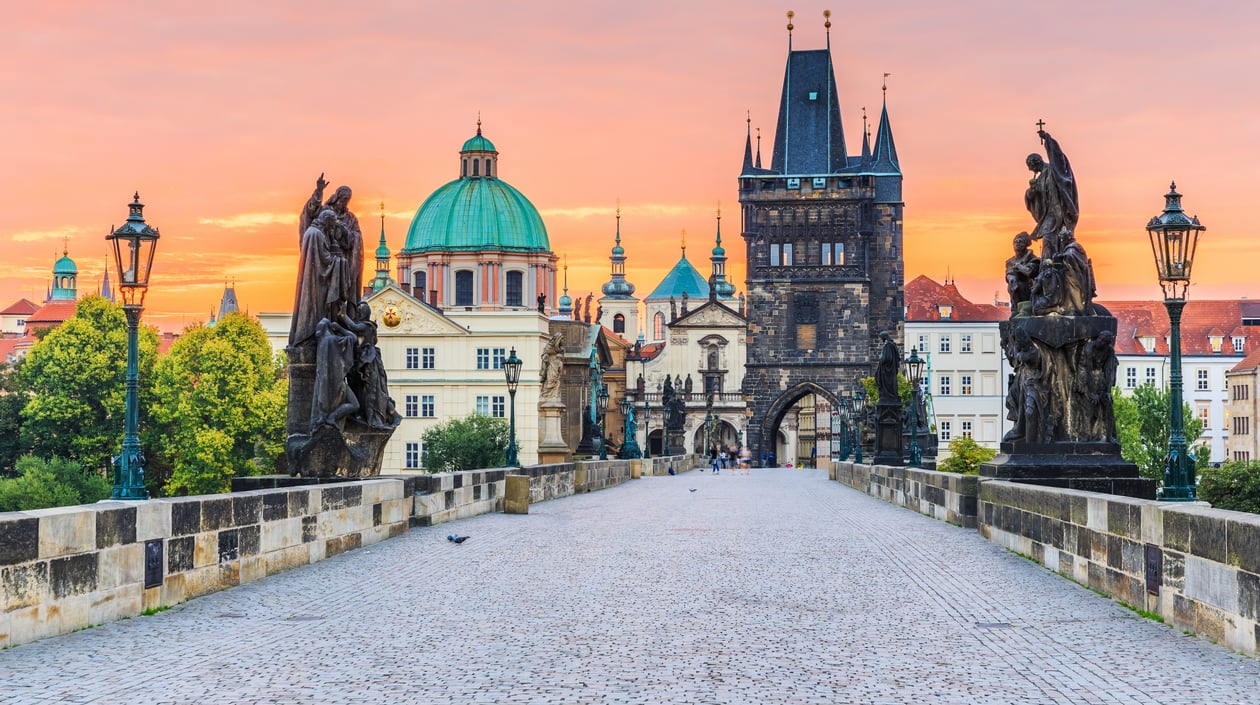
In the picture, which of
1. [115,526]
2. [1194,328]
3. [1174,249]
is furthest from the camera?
[1194,328]

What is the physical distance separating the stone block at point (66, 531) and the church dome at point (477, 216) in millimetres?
100989

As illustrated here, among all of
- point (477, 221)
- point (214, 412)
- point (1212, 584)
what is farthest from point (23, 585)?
point (477, 221)

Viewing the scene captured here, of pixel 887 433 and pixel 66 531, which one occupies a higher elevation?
pixel 887 433

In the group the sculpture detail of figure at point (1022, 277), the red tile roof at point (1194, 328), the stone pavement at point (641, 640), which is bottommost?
the stone pavement at point (641, 640)

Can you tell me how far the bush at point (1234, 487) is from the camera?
5616 cm

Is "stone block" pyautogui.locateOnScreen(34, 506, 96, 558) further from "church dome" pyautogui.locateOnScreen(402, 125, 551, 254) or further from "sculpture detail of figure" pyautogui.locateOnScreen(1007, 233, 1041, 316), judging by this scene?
"church dome" pyautogui.locateOnScreen(402, 125, 551, 254)

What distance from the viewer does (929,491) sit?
24.5 metres

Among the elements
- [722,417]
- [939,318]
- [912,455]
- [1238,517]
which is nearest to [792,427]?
[722,417]

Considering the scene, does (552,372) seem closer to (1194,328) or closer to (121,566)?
(121,566)

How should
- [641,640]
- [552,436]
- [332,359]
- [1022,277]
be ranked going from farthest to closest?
[552,436]
[332,359]
[1022,277]
[641,640]

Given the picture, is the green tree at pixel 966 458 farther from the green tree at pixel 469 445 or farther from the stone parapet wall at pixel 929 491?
the green tree at pixel 469 445

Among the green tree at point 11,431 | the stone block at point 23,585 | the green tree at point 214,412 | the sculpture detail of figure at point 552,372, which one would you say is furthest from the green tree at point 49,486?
the stone block at point 23,585

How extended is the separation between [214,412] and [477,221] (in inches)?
1632

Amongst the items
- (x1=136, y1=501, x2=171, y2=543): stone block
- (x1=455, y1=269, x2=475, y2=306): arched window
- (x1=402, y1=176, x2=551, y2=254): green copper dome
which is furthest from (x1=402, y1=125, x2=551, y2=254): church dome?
(x1=136, y1=501, x2=171, y2=543): stone block
